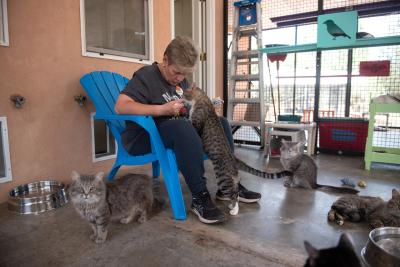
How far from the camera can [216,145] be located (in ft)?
5.80

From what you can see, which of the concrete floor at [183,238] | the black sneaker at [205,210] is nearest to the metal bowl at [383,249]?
the concrete floor at [183,238]

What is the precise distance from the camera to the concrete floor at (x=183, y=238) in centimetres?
122

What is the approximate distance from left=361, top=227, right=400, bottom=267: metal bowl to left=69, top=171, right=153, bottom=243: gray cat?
1.14 metres

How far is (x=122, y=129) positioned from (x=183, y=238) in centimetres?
106

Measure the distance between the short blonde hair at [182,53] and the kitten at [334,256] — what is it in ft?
4.11

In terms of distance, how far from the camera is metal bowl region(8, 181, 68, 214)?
1722 millimetres

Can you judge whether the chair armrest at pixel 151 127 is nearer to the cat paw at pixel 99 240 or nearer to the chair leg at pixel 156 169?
the cat paw at pixel 99 240

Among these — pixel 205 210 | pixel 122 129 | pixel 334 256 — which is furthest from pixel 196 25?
pixel 334 256

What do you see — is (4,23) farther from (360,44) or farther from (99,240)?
(360,44)

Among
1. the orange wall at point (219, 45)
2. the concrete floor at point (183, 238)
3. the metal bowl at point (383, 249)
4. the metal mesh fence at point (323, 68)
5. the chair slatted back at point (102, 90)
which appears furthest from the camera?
the orange wall at point (219, 45)

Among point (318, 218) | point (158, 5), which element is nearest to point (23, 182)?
point (318, 218)

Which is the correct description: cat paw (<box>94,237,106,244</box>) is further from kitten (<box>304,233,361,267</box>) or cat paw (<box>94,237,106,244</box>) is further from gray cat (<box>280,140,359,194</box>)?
gray cat (<box>280,140,359,194</box>)

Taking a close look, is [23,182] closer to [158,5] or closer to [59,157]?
[59,157]

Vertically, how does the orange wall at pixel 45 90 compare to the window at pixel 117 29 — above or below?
below
